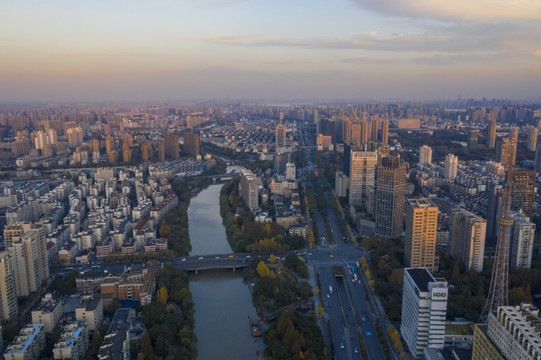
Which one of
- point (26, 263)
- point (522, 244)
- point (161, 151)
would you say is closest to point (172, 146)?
point (161, 151)

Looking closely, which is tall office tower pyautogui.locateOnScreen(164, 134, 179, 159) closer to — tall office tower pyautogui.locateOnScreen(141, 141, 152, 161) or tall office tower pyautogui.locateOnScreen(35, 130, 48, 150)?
tall office tower pyautogui.locateOnScreen(141, 141, 152, 161)

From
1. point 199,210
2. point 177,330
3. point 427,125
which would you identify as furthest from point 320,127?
point 177,330

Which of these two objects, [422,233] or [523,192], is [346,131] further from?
[422,233]

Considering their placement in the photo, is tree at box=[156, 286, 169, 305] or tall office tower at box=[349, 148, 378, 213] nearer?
tree at box=[156, 286, 169, 305]

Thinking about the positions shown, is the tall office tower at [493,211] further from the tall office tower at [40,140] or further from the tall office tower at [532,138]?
the tall office tower at [40,140]

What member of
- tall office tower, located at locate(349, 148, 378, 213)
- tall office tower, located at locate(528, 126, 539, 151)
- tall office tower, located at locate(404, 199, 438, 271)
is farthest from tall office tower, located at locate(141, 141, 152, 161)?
tall office tower, located at locate(528, 126, 539, 151)

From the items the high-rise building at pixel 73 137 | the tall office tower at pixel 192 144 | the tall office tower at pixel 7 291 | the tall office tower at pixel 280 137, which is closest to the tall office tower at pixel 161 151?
the tall office tower at pixel 192 144
